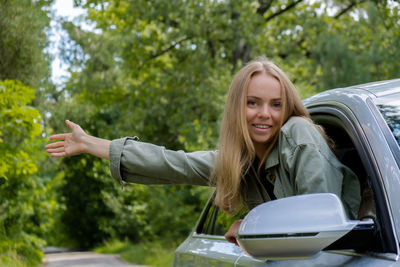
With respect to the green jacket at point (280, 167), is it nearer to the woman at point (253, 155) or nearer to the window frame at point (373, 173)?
the woman at point (253, 155)

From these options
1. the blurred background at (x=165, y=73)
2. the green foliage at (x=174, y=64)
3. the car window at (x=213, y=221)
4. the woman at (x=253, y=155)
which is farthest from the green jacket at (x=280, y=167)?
the green foliage at (x=174, y=64)

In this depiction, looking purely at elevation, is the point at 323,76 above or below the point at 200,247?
above

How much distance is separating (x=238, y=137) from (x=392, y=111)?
540mm

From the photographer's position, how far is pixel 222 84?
51.8 feet

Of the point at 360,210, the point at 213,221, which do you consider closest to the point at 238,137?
the point at 360,210

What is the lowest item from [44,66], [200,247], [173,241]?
[173,241]

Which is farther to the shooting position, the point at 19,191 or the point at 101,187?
the point at 101,187

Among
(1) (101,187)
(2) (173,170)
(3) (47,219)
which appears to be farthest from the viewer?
(1) (101,187)

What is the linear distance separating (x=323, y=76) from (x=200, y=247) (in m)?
7.82

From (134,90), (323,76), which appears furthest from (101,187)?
(323,76)

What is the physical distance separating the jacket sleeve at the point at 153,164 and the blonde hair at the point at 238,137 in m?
0.15

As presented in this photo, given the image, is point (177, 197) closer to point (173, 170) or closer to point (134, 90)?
point (134, 90)

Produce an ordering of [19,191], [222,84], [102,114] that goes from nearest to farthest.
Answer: [19,191]
[222,84]
[102,114]

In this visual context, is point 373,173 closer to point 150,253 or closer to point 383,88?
point 383,88
